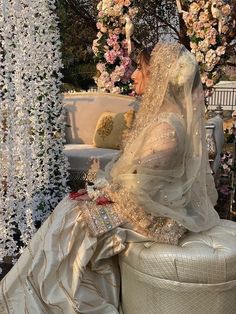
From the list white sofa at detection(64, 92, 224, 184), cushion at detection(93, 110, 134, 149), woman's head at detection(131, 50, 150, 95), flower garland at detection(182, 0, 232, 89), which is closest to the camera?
woman's head at detection(131, 50, 150, 95)

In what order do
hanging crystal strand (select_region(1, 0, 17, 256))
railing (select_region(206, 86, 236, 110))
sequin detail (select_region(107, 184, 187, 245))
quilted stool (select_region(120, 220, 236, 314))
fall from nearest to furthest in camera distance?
quilted stool (select_region(120, 220, 236, 314)) < sequin detail (select_region(107, 184, 187, 245)) < hanging crystal strand (select_region(1, 0, 17, 256)) < railing (select_region(206, 86, 236, 110))

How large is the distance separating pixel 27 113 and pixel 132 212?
1.01 m

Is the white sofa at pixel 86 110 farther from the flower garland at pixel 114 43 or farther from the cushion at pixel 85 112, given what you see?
the flower garland at pixel 114 43

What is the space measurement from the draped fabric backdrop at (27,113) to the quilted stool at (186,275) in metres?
0.94

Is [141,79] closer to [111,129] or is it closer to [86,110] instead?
[111,129]

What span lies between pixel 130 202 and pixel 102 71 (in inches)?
112

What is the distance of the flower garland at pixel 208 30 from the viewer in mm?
4070

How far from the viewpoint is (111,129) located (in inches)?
192

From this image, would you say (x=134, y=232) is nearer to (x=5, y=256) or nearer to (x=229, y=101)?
(x=5, y=256)

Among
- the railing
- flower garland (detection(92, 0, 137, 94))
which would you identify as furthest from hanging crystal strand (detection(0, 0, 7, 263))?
the railing

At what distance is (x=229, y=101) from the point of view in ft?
39.7

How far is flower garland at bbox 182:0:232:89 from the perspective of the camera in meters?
4.07

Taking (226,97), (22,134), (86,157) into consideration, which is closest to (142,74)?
(22,134)

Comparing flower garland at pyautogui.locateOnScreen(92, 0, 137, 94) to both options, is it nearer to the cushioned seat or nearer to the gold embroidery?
the gold embroidery
